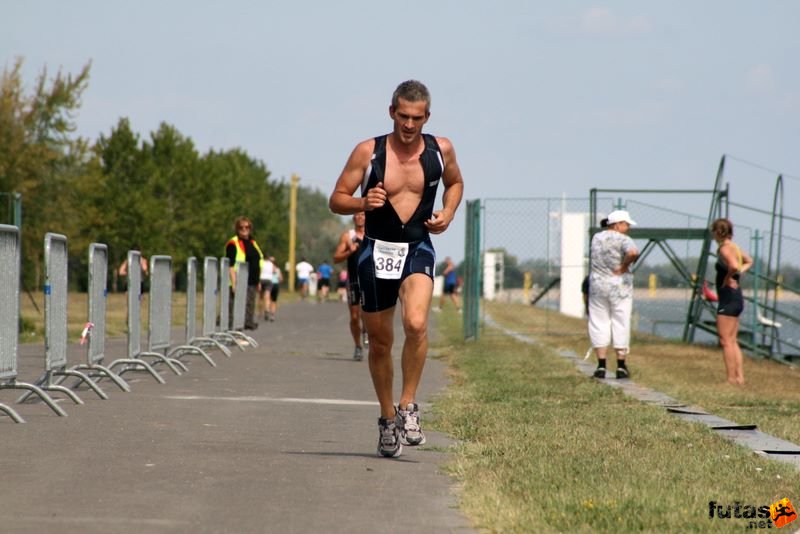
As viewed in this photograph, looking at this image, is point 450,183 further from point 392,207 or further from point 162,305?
point 162,305

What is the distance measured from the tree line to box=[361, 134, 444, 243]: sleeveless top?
34.5m

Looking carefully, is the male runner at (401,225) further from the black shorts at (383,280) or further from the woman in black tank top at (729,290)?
the woman in black tank top at (729,290)

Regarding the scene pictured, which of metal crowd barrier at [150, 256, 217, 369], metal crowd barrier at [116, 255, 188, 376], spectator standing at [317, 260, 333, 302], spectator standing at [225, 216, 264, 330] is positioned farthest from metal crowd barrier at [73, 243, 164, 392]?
spectator standing at [317, 260, 333, 302]

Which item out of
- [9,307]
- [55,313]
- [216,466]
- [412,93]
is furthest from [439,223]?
[55,313]

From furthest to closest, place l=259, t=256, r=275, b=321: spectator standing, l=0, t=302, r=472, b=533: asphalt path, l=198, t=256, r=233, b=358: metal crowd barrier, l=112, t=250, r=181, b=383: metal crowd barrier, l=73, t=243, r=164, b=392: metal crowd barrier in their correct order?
1. l=259, t=256, r=275, b=321: spectator standing
2. l=198, t=256, r=233, b=358: metal crowd barrier
3. l=112, t=250, r=181, b=383: metal crowd barrier
4. l=73, t=243, r=164, b=392: metal crowd barrier
5. l=0, t=302, r=472, b=533: asphalt path

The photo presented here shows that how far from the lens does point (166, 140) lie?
258ft

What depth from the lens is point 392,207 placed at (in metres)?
8.26

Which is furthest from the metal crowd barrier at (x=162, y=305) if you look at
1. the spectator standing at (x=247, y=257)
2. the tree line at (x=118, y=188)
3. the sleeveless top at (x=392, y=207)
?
the tree line at (x=118, y=188)

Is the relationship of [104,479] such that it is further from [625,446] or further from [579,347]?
[579,347]

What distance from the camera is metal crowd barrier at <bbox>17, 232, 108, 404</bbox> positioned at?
36.5 feet

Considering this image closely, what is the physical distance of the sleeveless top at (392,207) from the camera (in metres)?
8.26

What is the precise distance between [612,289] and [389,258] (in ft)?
28.5

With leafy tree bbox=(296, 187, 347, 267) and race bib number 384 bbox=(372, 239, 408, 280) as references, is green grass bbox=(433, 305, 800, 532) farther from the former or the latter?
leafy tree bbox=(296, 187, 347, 267)

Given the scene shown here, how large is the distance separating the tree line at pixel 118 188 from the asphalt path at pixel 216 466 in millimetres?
31085
